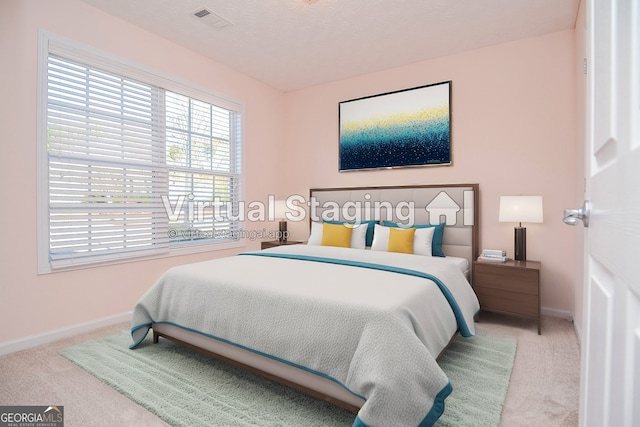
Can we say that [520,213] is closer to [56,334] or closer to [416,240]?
[416,240]

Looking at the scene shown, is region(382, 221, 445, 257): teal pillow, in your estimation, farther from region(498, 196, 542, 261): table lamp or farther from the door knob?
the door knob

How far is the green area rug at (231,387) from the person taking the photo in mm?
1663

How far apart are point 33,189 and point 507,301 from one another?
414cm

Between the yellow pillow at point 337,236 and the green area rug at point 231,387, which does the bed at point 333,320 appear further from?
the yellow pillow at point 337,236

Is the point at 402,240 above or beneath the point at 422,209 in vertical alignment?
beneath

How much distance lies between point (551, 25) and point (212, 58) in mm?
3605

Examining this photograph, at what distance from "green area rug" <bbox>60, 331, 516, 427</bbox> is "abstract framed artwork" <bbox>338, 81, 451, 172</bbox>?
221 cm

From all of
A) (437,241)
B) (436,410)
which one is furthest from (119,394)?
(437,241)

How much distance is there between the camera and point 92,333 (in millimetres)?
2805

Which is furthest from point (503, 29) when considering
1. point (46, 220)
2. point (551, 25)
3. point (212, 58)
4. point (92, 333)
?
point (92, 333)

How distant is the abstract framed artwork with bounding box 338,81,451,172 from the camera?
3.73m

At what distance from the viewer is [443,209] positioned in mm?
3590

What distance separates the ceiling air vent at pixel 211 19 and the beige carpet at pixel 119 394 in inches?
119

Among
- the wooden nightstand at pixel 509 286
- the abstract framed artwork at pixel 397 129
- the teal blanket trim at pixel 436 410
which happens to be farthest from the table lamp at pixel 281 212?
the teal blanket trim at pixel 436 410
